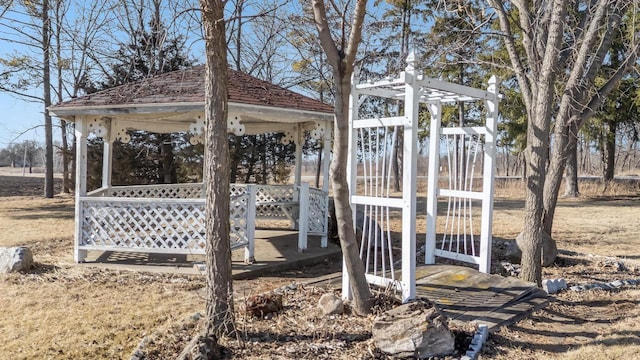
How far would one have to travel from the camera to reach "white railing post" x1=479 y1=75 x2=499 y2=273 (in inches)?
216

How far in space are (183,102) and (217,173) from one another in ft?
11.4

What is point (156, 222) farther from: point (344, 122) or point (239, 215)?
point (344, 122)

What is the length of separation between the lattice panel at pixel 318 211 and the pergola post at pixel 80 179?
3799mm

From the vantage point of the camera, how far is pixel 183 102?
667 cm

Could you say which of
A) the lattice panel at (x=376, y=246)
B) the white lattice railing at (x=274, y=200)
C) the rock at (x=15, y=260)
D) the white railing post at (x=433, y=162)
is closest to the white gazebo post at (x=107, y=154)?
the rock at (x=15, y=260)

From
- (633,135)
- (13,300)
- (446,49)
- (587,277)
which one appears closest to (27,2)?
(13,300)

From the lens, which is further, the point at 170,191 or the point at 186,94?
the point at 170,191

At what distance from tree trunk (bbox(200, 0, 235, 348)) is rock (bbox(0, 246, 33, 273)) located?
13.7ft

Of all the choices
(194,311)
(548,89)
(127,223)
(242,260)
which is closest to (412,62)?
(548,89)

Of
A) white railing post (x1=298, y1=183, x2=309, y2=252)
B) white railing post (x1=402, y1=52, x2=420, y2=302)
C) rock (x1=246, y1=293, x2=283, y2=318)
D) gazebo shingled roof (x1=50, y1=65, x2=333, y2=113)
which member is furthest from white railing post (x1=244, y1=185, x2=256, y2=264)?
white railing post (x1=402, y1=52, x2=420, y2=302)

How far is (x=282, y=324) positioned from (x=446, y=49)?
4.44 metres

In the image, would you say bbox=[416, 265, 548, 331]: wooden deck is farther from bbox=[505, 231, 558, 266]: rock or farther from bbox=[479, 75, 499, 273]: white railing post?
bbox=[505, 231, 558, 266]: rock

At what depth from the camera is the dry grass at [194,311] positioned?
12.2 feet

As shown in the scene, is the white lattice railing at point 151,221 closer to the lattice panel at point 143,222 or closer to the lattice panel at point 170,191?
the lattice panel at point 143,222
